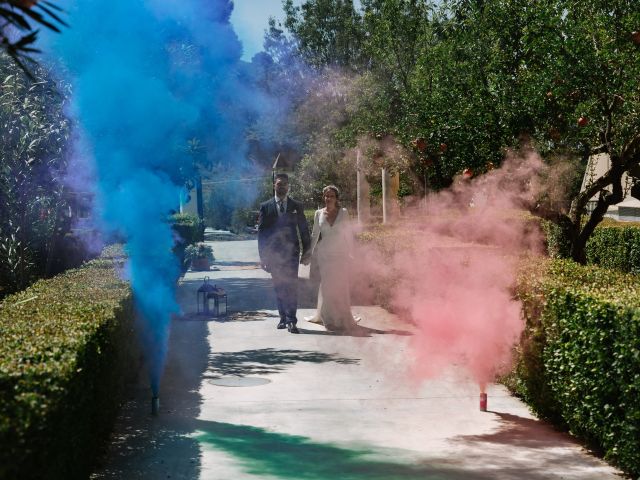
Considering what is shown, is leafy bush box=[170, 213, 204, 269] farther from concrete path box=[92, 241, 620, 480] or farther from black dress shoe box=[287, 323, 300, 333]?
concrete path box=[92, 241, 620, 480]

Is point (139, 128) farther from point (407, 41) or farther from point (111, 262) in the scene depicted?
point (407, 41)

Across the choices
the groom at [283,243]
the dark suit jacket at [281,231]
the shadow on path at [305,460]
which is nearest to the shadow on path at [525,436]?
the shadow on path at [305,460]

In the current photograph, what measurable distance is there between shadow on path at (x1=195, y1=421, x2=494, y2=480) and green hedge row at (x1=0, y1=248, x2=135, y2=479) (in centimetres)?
→ 103

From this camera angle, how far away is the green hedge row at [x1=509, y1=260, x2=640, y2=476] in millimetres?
5871

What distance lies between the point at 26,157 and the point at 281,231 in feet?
18.1

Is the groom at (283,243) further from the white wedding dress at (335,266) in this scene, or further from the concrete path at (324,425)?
the concrete path at (324,425)

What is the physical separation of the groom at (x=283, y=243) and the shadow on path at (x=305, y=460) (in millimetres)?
5491

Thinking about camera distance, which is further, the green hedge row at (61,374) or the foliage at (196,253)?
the foliage at (196,253)

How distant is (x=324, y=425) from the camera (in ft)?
25.2

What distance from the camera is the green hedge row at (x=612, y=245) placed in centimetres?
2123

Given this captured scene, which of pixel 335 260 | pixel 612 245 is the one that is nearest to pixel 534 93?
pixel 335 260

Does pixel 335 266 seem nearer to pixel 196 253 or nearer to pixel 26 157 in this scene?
pixel 26 157

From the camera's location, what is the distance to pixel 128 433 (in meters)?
7.41

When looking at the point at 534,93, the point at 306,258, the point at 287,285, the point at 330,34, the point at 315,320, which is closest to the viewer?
the point at 534,93
